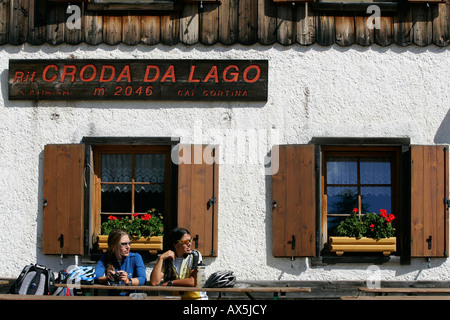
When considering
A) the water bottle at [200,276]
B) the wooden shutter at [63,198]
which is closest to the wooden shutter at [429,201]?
the water bottle at [200,276]

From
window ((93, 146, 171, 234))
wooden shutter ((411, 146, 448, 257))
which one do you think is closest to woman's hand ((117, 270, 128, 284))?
window ((93, 146, 171, 234))

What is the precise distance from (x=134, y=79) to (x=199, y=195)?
163 centimetres

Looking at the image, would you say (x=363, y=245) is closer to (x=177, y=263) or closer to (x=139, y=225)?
(x=177, y=263)

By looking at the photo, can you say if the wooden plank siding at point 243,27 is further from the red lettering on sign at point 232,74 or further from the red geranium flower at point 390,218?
the red geranium flower at point 390,218

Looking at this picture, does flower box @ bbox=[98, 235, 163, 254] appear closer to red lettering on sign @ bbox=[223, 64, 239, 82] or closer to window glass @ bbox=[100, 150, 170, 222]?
window glass @ bbox=[100, 150, 170, 222]

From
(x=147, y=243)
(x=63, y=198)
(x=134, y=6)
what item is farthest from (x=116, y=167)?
(x=134, y=6)

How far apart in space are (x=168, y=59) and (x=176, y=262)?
2760 millimetres

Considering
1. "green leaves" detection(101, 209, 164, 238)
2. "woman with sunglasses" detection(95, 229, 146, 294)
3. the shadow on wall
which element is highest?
the shadow on wall

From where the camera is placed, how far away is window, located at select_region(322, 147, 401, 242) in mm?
9086

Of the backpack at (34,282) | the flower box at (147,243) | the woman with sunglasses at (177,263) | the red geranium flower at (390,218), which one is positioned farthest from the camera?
the red geranium flower at (390,218)

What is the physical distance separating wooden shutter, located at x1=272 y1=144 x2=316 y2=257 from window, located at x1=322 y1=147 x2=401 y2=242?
0.37 meters

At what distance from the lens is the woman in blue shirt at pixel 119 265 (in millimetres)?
7242

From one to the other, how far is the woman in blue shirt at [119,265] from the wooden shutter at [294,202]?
200 centimetres

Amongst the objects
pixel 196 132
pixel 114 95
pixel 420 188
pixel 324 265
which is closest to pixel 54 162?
pixel 114 95
